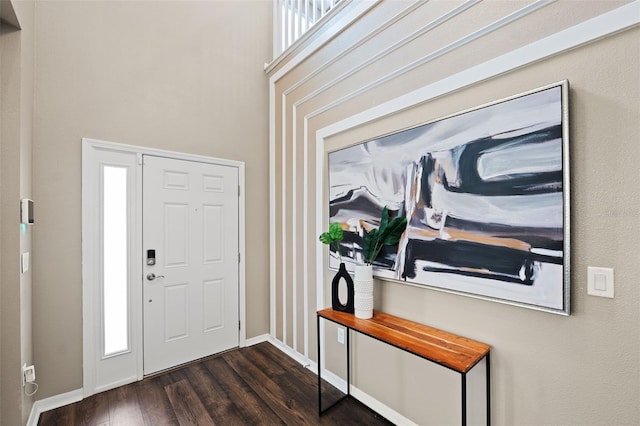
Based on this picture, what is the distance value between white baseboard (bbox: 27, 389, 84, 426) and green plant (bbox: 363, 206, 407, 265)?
241cm

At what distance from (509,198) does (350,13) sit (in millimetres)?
1832

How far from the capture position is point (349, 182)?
2219mm

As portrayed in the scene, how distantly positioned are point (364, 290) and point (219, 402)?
1407mm

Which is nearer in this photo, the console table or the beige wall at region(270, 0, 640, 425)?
the beige wall at region(270, 0, 640, 425)

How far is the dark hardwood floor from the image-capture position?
1.99m

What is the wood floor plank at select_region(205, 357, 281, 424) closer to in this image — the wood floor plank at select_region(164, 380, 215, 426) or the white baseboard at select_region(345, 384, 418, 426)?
the wood floor plank at select_region(164, 380, 215, 426)

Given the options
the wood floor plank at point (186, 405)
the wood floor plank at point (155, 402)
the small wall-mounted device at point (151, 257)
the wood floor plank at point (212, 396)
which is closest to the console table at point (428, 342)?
the wood floor plank at point (212, 396)

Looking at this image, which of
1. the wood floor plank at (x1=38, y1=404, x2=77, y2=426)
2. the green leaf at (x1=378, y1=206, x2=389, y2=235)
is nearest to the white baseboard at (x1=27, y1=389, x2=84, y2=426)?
the wood floor plank at (x1=38, y1=404, x2=77, y2=426)

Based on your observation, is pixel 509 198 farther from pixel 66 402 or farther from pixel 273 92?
pixel 66 402

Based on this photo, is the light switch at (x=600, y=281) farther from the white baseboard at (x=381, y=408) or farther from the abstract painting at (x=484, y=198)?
the white baseboard at (x=381, y=408)

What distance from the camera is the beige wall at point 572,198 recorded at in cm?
113

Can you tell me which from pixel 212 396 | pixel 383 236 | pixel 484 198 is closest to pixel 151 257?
pixel 212 396

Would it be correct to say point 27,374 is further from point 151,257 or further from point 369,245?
point 369,245

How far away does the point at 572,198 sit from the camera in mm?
1230
